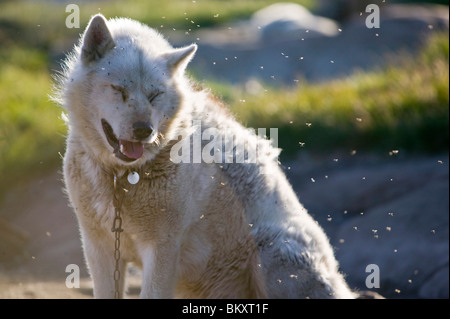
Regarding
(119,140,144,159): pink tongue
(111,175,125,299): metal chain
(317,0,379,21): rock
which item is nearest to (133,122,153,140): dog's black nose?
(119,140,144,159): pink tongue

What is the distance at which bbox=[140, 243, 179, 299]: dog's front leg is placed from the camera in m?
4.93

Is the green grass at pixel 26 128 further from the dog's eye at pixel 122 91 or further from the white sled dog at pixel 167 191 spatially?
the dog's eye at pixel 122 91

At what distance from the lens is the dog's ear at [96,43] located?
4.77 m

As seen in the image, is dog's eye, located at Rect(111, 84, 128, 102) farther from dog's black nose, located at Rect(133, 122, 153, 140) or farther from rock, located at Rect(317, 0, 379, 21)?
rock, located at Rect(317, 0, 379, 21)

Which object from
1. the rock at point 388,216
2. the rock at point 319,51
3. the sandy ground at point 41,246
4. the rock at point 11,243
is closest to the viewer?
the sandy ground at point 41,246

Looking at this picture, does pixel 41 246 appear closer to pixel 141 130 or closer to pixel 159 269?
pixel 159 269

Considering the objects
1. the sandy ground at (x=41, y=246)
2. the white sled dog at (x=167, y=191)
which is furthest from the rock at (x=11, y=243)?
the white sled dog at (x=167, y=191)

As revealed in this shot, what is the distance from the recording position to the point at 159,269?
4.92 metres

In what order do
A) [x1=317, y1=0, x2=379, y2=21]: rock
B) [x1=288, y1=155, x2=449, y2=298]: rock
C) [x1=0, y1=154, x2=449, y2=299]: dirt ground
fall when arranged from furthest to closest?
[x1=317, y1=0, x2=379, y2=21]: rock, [x1=288, y1=155, x2=449, y2=298]: rock, [x1=0, y1=154, x2=449, y2=299]: dirt ground

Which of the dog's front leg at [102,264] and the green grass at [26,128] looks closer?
the dog's front leg at [102,264]

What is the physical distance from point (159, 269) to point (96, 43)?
1617 mm

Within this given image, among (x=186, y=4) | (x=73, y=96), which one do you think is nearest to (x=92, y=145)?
(x=73, y=96)

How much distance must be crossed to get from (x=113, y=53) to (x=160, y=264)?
1.49 metres

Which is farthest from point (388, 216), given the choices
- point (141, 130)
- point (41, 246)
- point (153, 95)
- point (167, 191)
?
point (141, 130)
